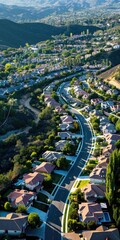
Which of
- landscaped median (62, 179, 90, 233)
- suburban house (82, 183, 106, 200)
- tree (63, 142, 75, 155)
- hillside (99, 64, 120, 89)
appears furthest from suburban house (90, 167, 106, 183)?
hillside (99, 64, 120, 89)

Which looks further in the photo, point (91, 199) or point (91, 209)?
point (91, 199)

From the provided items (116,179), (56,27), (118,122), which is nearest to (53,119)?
(118,122)

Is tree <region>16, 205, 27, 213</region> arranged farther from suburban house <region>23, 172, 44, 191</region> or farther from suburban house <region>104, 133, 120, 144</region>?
suburban house <region>104, 133, 120, 144</region>

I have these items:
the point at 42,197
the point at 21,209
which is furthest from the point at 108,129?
the point at 21,209

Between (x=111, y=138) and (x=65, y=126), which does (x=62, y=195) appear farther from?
(x=65, y=126)

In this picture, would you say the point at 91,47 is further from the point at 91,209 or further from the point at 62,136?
the point at 91,209

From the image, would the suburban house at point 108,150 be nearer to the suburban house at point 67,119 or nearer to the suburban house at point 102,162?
the suburban house at point 102,162
